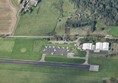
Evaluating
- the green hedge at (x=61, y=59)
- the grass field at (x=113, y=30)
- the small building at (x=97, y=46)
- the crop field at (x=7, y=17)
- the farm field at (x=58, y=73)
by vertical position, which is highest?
the crop field at (x=7, y=17)

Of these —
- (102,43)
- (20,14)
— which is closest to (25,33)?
(20,14)

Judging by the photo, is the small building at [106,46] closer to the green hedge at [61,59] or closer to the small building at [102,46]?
the small building at [102,46]

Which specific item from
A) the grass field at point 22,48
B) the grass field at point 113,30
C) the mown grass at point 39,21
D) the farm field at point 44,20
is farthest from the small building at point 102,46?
the mown grass at point 39,21

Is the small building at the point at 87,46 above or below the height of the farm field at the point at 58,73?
above

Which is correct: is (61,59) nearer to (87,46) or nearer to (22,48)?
(87,46)

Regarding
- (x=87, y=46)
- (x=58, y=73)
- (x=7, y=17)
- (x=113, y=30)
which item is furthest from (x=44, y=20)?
(x=58, y=73)
